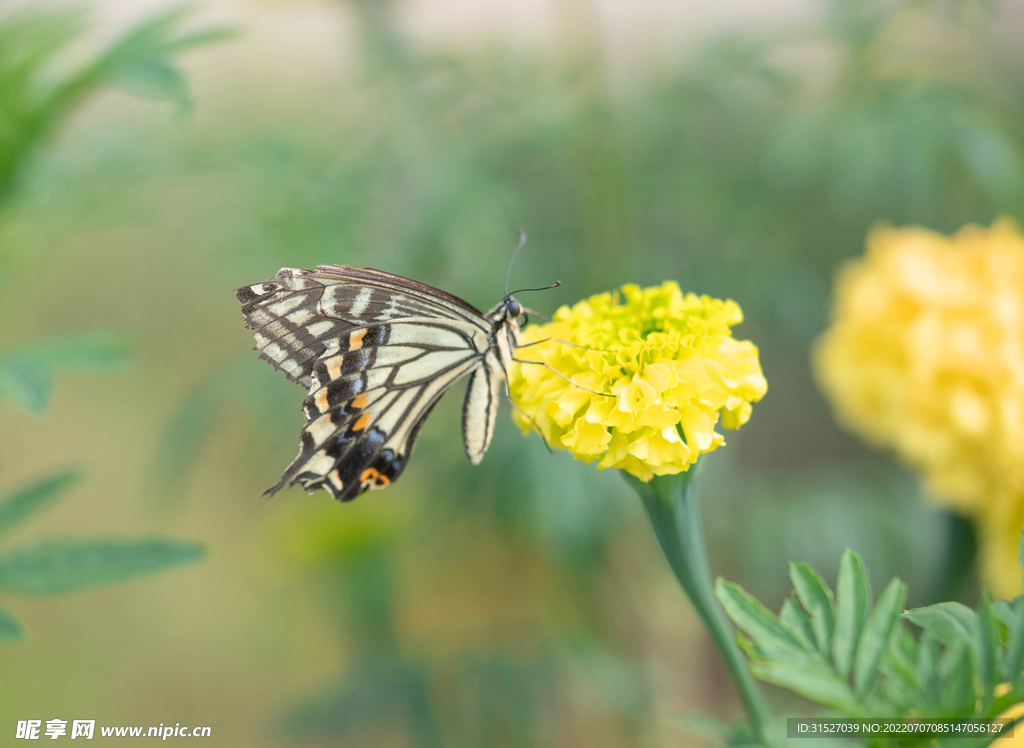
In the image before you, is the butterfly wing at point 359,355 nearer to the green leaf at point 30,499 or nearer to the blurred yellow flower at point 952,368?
the green leaf at point 30,499

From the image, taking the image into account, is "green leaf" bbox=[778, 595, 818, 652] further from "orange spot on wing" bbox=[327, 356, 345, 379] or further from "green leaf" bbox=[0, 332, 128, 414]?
"green leaf" bbox=[0, 332, 128, 414]

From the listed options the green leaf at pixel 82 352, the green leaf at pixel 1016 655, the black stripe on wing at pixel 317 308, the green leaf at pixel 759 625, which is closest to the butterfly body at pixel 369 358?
the black stripe on wing at pixel 317 308

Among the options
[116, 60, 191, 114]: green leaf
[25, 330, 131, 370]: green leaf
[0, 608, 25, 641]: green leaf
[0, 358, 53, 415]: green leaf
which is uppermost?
[116, 60, 191, 114]: green leaf

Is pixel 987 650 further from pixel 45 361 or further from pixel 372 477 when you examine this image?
pixel 45 361

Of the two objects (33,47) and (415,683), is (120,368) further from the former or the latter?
(415,683)

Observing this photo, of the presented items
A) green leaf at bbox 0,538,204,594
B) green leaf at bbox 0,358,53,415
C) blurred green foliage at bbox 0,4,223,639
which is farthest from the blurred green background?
green leaf at bbox 0,538,204,594

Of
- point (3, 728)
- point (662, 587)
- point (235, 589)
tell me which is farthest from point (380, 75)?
point (3, 728)
